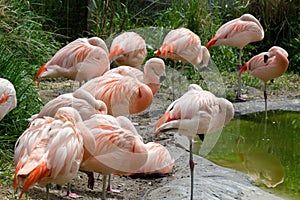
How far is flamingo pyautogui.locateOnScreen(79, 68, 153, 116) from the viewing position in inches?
192

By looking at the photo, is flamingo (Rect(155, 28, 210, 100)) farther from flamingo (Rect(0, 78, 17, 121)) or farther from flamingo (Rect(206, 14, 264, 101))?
flamingo (Rect(0, 78, 17, 121))

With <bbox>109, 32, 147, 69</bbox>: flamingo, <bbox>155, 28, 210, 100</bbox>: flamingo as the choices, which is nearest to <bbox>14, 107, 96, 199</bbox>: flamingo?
<bbox>109, 32, 147, 69</bbox>: flamingo

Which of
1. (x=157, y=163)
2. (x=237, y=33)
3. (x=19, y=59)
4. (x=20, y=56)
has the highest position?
(x=237, y=33)

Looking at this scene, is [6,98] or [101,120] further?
[6,98]

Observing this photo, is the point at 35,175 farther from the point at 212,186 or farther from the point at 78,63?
the point at 78,63

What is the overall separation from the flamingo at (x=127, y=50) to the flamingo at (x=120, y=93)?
141 centimetres

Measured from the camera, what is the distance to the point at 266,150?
18.8ft

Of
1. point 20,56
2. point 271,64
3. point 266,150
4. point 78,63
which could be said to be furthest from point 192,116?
point 20,56

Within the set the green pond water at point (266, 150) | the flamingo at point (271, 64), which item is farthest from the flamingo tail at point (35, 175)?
the flamingo at point (271, 64)

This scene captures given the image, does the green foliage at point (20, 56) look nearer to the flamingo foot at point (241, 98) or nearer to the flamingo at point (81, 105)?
the flamingo at point (81, 105)

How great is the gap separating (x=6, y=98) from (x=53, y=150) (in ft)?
4.57

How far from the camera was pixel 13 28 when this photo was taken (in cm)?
732

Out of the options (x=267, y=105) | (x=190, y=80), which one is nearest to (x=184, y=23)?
(x=190, y=80)

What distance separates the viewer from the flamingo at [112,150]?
386 centimetres
